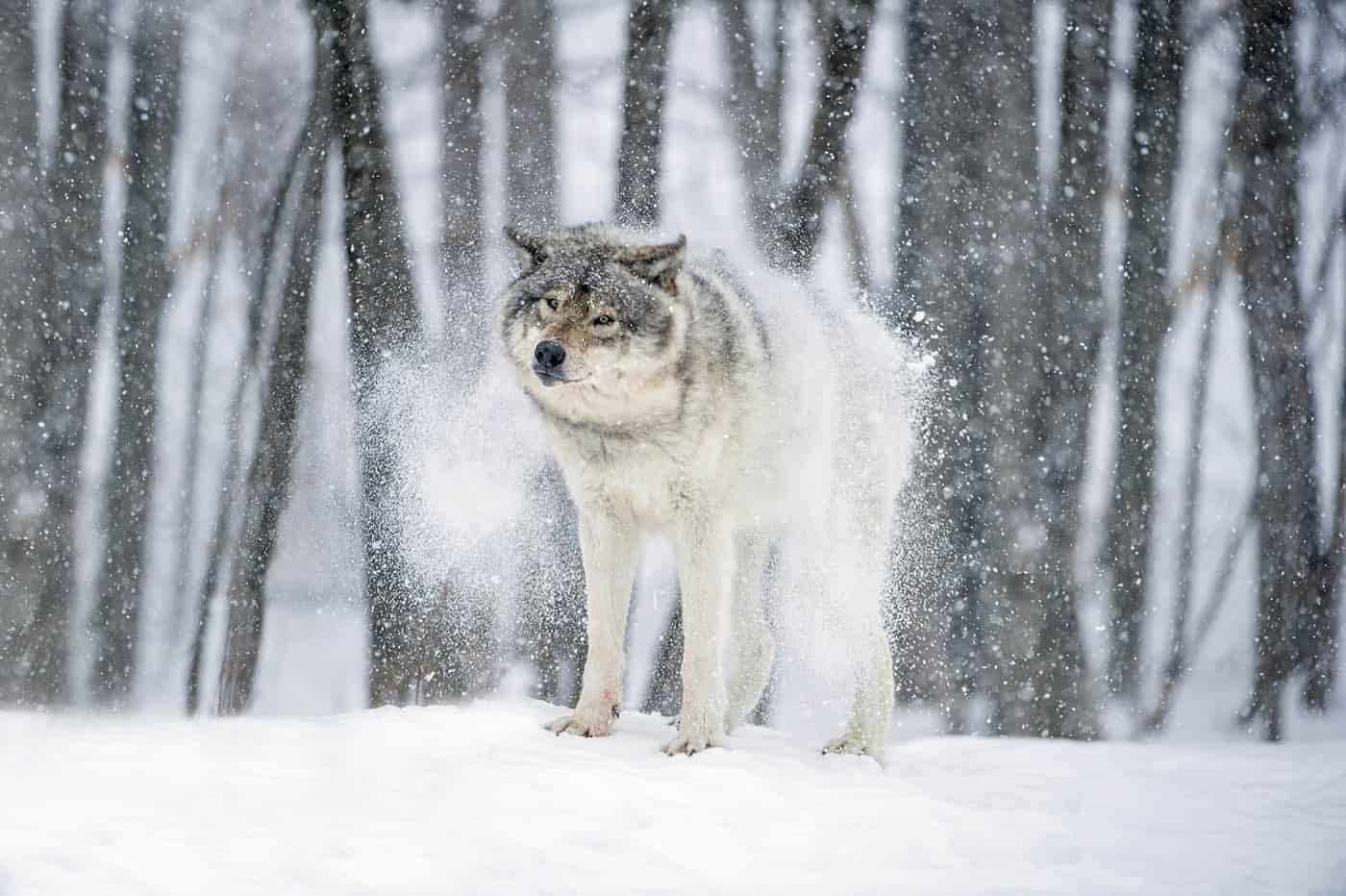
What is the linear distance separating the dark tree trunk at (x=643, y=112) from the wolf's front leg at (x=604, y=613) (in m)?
2.15

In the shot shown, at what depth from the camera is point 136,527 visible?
277 inches

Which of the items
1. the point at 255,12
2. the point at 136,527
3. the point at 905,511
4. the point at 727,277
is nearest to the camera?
the point at 727,277

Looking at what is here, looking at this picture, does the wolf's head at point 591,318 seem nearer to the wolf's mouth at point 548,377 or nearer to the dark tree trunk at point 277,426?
the wolf's mouth at point 548,377

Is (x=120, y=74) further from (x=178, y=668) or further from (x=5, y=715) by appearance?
(x=5, y=715)

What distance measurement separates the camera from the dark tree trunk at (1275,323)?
291 inches

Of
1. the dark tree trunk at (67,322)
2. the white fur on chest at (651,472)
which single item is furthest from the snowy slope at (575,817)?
the dark tree trunk at (67,322)

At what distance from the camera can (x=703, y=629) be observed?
4.05 m

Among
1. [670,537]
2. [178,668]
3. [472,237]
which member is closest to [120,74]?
[472,237]

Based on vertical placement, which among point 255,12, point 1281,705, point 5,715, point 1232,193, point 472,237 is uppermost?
point 255,12

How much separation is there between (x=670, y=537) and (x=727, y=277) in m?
1.34

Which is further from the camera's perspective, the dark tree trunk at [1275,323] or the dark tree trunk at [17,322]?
the dark tree trunk at [1275,323]

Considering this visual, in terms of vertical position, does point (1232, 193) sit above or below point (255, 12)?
below

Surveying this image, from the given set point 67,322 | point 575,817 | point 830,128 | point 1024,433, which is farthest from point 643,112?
point 575,817

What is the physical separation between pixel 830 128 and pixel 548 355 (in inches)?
126
